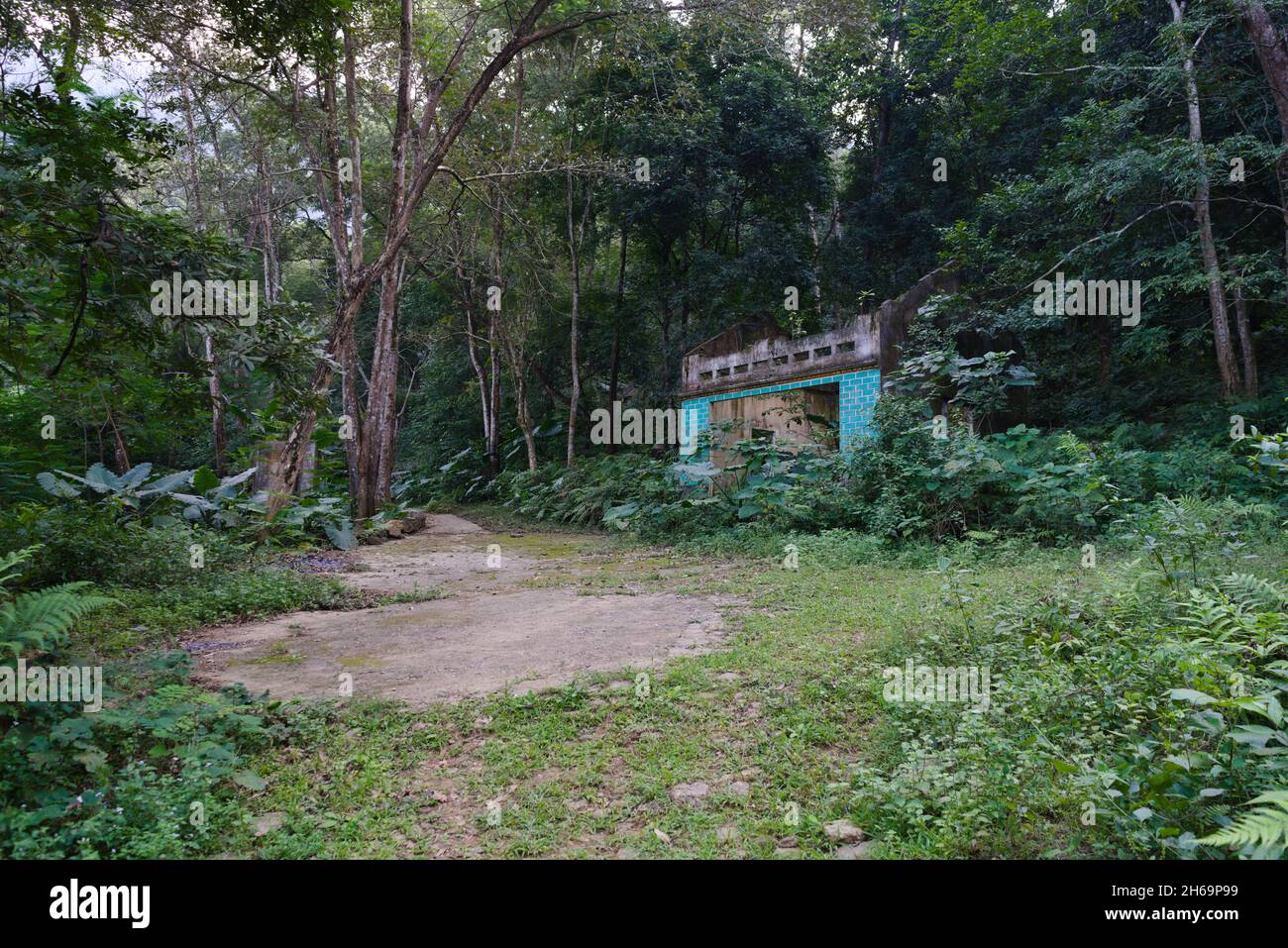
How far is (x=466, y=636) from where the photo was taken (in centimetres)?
568

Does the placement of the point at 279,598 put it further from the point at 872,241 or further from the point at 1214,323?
the point at 872,241

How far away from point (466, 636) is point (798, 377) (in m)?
9.19

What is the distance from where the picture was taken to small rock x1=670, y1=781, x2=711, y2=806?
2.87 meters

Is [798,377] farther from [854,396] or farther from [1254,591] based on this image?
[1254,591]

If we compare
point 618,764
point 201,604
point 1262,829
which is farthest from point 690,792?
point 201,604

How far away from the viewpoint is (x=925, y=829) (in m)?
2.44

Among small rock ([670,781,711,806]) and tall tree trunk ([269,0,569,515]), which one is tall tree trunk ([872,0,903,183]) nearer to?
tall tree trunk ([269,0,569,515])

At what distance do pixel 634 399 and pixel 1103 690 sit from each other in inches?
690

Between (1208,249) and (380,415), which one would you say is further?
(380,415)

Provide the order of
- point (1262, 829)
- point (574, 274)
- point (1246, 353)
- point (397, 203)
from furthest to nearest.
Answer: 1. point (574, 274)
2. point (1246, 353)
3. point (397, 203)
4. point (1262, 829)

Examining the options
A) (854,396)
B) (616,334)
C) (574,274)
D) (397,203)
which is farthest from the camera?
(616,334)

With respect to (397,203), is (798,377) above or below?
below

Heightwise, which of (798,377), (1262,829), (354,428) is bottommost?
(1262,829)

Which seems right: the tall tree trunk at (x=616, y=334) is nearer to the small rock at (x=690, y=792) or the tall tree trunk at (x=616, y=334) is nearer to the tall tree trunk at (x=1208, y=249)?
the tall tree trunk at (x=1208, y=249)
